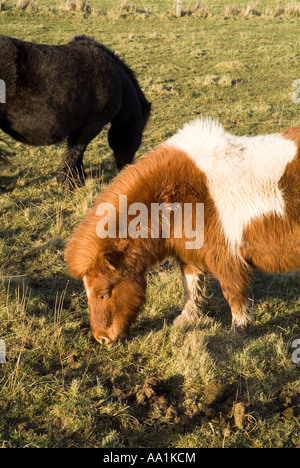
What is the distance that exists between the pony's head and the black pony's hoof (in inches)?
123

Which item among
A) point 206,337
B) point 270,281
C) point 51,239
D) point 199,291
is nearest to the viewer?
point 206,337

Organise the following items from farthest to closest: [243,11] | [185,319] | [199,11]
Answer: [243,11] → [199,11] → [185,319]

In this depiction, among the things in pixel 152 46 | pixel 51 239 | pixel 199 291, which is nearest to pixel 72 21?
pixel 152 46

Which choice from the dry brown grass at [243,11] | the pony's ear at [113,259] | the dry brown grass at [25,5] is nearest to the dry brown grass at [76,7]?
the dry brown grass at [25,5]

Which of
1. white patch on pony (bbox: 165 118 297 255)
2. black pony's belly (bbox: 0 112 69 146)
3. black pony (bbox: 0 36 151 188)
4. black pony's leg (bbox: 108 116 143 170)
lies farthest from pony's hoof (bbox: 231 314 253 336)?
black pony's leg (bbox: 108 116 143 170)

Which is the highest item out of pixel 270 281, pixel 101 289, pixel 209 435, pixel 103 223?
pixel 103 223

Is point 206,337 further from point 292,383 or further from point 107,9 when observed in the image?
point 107,9

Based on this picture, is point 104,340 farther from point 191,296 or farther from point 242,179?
point 242,179

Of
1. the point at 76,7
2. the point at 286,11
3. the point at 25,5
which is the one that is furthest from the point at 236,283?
the point at 286,11

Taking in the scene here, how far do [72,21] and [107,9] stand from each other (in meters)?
3.69

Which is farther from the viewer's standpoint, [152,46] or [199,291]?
[152,46]

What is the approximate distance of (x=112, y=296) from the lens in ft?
11.2

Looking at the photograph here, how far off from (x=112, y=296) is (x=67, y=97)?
3.47 m

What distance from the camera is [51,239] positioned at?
5.13 meters
